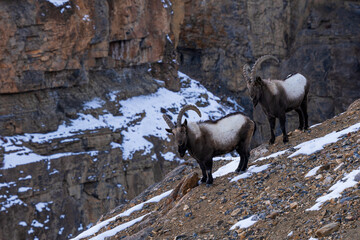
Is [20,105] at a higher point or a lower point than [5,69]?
lower

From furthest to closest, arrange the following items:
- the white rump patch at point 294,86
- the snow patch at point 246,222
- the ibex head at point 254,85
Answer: the white rump patch at point 294,86 < the ibex head at point 254,85 < the snow patch at point 246,222

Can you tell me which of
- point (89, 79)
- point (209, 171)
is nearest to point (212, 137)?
point (209, 171)

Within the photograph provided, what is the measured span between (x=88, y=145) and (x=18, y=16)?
7.90m

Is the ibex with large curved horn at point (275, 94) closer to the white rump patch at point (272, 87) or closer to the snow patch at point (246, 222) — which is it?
the white rump patch at point (272, 87)

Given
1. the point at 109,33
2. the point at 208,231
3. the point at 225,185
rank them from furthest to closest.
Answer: the point at 109,33
the point at 225,185
the point at 208,231

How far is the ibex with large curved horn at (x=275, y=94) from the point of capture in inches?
471

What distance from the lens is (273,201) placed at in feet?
26.3

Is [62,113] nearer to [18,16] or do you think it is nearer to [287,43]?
[18,16]

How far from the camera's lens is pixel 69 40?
2917 centimetres

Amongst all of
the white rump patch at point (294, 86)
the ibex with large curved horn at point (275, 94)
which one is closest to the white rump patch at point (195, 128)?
the ibex with large curved horn at point (275, 94)

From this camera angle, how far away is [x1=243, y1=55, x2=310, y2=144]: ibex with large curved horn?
1195 centimetres

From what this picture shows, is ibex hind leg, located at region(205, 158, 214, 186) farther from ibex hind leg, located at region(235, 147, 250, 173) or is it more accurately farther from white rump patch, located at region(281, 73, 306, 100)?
white rump patch, located at region(281, 73, 306, 100)

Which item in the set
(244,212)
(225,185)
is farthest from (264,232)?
(225,185)

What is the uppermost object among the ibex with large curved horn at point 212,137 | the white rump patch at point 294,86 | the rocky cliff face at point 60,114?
the white rump patch at point 294,86
